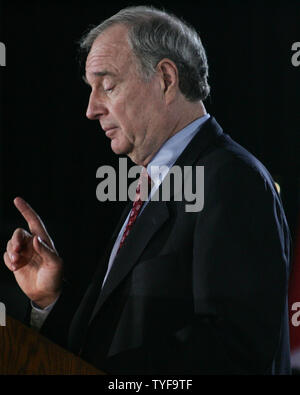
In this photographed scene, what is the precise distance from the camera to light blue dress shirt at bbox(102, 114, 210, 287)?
1174mm

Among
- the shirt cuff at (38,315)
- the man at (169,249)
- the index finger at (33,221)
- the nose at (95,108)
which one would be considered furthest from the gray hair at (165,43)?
the shirt cuff at (38,315)

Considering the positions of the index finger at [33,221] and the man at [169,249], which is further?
the index finger at [33,221]

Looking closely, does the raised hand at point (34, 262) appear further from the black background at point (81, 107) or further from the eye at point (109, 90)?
the eye at point (109, 90)

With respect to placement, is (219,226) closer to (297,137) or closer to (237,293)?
(237,293)

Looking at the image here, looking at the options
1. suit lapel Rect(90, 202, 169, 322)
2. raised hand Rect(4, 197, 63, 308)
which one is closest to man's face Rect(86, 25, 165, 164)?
suit lapel Rect(90, 202, 169, 322)

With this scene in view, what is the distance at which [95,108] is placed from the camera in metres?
1.21

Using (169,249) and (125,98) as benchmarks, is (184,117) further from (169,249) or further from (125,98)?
(169,249)

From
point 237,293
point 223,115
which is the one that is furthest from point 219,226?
point 223,115

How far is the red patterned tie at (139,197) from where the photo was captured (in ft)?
3.91

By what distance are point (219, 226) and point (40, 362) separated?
411mm

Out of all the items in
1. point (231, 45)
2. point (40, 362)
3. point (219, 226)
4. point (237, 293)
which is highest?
point (231, 45)

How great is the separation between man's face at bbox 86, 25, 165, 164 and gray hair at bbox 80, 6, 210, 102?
0.06 ft

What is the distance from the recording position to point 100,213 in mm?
1283

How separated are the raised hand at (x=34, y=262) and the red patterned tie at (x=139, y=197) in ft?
0.50
